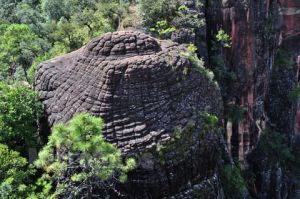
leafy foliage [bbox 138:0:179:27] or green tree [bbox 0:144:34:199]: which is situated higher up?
leafy foliage [bbox 138:0:179:27]

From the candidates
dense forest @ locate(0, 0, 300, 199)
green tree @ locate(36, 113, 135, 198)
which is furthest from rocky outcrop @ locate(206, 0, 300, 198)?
green tree @ locate(36, 113, 135, 198)

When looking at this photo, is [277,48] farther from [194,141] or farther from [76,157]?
[76,157]

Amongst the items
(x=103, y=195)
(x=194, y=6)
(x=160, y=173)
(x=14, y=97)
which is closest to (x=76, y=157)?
(x=103, y=195)

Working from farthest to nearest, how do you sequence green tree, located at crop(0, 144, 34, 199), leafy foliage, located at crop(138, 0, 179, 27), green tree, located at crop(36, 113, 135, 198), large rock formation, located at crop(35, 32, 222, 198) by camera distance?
1. leafy foliage, located at crop(138, 0, 179, 27)
2. large rock formation, located at crop(35, 32, 222, 198)
3. green tree, located at crop(0, 144, 34, 199)
4. green tree, located at crop(36, 113, 135, 198)

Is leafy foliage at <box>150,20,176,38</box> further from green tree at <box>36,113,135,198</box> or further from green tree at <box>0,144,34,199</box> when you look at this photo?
green tree at <box>36,113,135,198</box>

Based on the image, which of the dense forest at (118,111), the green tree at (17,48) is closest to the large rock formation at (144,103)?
the dense forest at (118,111)

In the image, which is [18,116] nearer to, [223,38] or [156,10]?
[156,10]

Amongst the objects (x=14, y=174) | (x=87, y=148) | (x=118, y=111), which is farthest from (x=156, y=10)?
(x=87, y=148)
